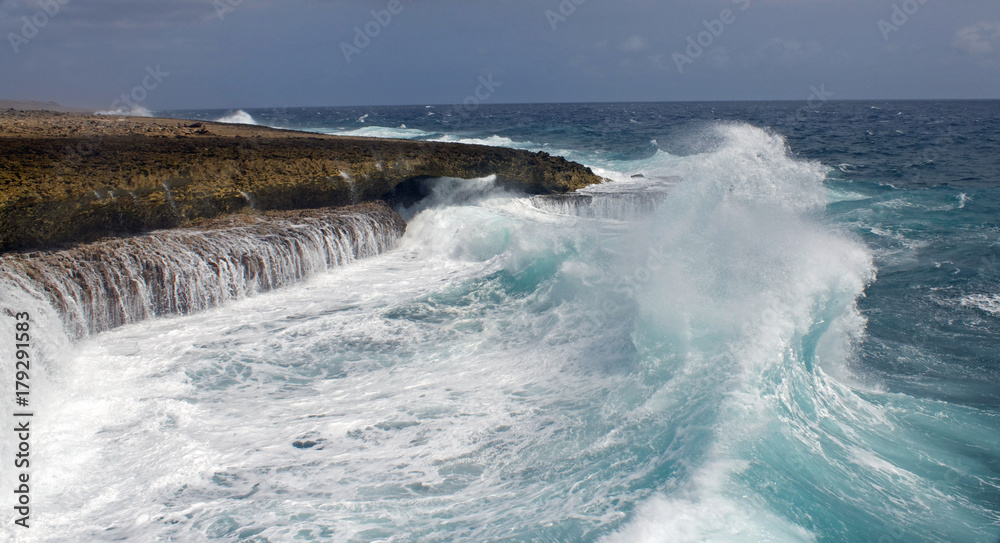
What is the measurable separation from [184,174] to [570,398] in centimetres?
874

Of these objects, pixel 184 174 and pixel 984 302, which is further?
pixel 184 174

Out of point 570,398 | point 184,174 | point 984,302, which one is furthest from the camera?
point 184,174

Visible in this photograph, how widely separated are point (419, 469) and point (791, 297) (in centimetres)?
518

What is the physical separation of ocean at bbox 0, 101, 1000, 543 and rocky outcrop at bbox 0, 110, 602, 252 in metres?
1.83

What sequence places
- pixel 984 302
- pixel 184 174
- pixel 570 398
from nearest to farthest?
pixel 570 398
pixel 984 302
pixel 184 174

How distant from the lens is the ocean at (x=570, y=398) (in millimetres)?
4742

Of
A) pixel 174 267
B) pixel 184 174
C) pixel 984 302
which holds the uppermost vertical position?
pixel 184 174

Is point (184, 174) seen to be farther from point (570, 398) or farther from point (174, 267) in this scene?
point (570, 398)

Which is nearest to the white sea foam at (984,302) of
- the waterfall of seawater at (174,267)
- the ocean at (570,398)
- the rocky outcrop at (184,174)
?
the ocean at (570,398)

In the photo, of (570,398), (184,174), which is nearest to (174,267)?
(184,174)

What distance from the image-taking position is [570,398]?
672 cm

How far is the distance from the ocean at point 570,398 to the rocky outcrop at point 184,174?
1.83 metres

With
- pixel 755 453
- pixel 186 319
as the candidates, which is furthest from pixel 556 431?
pixel 186 319

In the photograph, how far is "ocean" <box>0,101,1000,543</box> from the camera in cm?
474
